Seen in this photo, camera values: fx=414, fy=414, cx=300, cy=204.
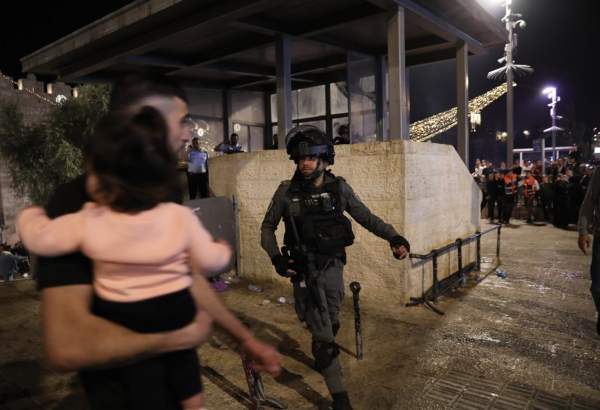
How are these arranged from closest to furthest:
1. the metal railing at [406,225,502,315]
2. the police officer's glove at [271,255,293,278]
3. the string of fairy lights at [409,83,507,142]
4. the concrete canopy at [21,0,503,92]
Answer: the police officer's glove at [271,255,293,278]
the metal railing at [406,225,502,315]
the concrete canopy at [21,0,503,92]
the string of fairy lights at [409,83,507,142]

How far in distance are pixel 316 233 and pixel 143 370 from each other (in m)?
2.23

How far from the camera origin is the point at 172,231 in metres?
1.29

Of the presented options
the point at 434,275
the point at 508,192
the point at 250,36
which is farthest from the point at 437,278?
the point at 508,192

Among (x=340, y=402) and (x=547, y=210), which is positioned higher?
(x=547, y=210)

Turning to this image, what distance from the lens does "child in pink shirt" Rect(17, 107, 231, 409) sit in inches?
46.6

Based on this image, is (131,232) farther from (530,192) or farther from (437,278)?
(530,192)

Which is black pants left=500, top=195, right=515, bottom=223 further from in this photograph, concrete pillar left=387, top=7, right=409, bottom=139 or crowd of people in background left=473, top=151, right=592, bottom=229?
concrete pillar left=387, top=7, right=409, bottom=139

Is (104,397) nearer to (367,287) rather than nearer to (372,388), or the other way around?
(372,388)

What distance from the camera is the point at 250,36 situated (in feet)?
28.5

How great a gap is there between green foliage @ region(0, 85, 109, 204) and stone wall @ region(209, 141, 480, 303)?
638 inches

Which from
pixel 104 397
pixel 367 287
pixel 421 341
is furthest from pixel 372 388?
pixel 104 397

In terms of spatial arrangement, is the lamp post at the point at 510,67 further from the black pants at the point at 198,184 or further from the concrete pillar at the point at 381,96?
the black pants at the point at 198,184

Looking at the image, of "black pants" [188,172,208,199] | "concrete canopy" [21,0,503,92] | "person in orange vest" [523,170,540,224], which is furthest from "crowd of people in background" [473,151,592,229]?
"black pants" [188,172,208,199]

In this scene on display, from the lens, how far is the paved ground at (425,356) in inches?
136
